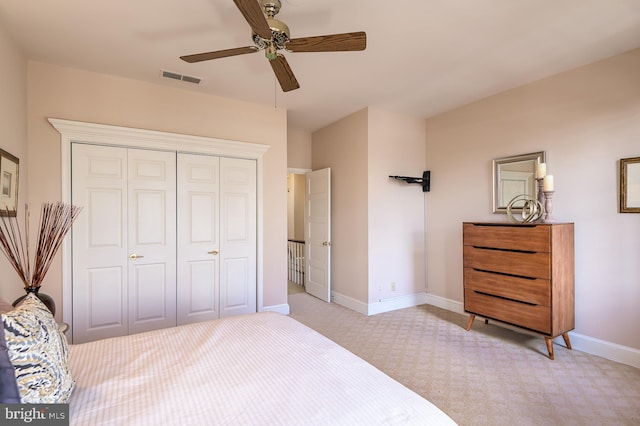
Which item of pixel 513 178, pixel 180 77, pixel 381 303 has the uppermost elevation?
pixel 180 77

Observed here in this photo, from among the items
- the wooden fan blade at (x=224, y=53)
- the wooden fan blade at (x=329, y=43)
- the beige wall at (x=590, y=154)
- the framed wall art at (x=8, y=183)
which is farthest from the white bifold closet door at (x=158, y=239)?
the beige wall at (x=590, y=154)

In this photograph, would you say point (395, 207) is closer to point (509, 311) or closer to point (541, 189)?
point (541, 189)

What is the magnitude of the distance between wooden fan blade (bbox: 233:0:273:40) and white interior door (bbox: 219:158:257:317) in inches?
85.4

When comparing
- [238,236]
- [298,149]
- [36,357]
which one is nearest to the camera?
[36,357]

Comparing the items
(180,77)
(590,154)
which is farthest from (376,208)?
(180,77)

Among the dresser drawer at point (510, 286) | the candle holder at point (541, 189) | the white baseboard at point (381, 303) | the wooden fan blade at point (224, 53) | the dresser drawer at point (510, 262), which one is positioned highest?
the wooden fan blade at point (224, 53)

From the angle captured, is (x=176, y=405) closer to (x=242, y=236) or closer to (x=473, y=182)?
(x=242, y=236)

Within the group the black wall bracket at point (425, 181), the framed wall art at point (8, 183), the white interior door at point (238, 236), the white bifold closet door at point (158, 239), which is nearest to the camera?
the framed wall art at point (8, 183)

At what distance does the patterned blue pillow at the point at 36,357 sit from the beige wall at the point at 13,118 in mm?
1669

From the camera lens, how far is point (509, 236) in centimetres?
291

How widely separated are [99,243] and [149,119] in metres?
1.36

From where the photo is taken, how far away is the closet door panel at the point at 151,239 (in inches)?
120

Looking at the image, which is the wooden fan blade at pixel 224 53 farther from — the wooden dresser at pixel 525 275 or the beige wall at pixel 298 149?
the beige wall at pixel 298 149

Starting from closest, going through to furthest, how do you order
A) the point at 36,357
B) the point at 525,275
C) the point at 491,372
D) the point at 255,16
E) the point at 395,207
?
the point at 36,357 < the point at 255,16 < the point at 491,372 < the point at 525,275 < the point at 395,207
